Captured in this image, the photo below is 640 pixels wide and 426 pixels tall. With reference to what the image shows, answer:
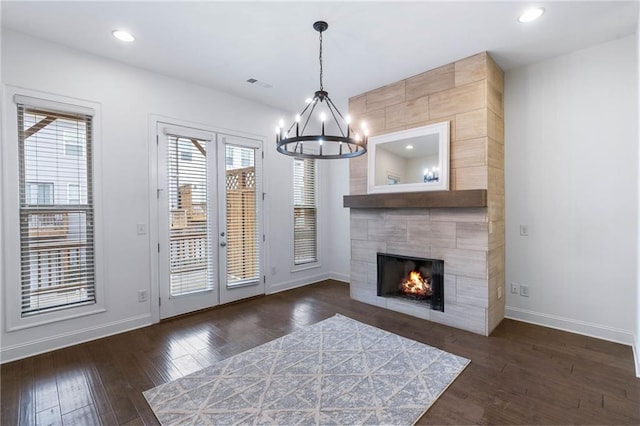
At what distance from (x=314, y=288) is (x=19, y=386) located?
3643 millimetres

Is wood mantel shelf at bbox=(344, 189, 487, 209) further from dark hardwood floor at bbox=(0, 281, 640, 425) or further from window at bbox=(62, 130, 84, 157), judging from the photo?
window at bbox=(62, 130, 84, 157)

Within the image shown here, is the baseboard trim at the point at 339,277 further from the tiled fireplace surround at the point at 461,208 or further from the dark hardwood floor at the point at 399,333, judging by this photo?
the dark hardwood floor at the point at 399,333

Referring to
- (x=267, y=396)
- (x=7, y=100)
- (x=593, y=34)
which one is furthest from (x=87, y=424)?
(x=593, y=34)

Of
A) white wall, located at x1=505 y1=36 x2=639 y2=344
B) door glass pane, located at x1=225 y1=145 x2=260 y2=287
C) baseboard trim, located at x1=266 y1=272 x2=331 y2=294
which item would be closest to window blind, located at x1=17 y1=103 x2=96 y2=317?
door glass pane, located at x1=225 y1=145 x2=260 y2=287

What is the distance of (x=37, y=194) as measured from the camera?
295 cm

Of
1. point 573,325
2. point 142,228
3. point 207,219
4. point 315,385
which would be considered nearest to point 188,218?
point 207,219

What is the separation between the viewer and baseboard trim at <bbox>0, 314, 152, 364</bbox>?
280 centimetres

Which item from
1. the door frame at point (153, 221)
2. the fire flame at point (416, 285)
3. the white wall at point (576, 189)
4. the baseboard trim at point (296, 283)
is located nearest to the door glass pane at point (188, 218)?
the door frame at point (153, 221)

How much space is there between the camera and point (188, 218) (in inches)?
157

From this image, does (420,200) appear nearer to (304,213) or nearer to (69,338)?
(304,213)

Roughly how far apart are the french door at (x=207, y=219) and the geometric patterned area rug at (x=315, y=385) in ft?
5.04

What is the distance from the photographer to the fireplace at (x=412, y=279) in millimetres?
3672

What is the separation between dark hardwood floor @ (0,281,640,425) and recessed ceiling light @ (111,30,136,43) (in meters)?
3.06

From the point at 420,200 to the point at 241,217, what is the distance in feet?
8.37
